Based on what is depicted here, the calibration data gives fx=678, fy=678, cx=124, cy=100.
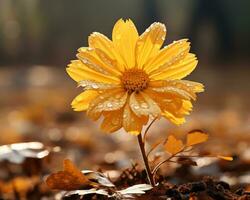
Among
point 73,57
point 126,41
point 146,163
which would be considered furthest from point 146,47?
point 73,57

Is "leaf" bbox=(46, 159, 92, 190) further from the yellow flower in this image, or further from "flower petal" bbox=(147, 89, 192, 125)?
"flower petal" bbox=(147, 89, 192, 125)

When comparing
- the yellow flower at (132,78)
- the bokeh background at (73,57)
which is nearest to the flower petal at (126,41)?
the yellow flower at (132,78)

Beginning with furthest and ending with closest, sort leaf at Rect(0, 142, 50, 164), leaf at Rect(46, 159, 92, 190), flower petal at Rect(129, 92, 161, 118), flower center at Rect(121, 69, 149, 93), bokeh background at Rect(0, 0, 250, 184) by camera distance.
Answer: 1. bokeh background at Rect(0, 0, 250, 184)
2. leaf at Rect(0, 142, 50, 164)
3. leaf at Rect(46, 159, 92, 190)
4. flower center at Rect(121, 69, 149, 93)
5. flower petal at Rect(129, 92, 161, 118)

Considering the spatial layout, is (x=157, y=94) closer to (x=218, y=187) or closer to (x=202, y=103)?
(x=218, y=187)

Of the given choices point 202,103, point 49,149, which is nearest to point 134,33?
point 49,149

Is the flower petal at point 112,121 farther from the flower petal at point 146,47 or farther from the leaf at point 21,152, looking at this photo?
the leaf at point 21,152

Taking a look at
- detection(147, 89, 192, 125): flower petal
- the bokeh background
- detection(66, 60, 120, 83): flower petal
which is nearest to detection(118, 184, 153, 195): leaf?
detection(147, 89, 192, 125): flower petal

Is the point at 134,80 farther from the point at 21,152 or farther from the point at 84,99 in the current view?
the point at 21,152
